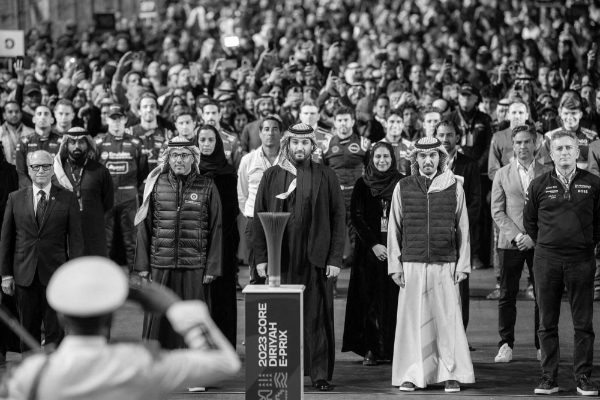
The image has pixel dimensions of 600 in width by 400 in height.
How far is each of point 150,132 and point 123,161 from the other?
69 centimetres

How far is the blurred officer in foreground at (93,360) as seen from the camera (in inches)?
147

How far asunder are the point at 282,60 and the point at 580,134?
940 cm

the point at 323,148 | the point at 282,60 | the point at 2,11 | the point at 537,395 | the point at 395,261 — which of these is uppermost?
the point at 2,11

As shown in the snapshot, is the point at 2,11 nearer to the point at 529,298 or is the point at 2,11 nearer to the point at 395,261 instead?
the point at 529,298

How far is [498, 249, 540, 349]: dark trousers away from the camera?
10234mm

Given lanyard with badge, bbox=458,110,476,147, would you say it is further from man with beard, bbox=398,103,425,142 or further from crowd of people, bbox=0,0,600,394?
man with beard, bbox=398,103,425,142

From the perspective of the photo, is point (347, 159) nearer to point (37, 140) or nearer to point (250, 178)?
point (250, 178)

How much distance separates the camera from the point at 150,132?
45.4 feet

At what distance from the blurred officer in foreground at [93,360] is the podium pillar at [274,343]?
13.5 feet

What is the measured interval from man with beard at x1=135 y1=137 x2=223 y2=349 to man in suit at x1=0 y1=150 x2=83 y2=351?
30.6 inches

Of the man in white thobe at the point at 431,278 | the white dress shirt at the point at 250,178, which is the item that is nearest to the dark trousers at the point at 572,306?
the man in white thobe at the point at 431,278

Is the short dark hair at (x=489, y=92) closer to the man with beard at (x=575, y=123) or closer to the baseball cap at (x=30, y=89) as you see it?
the man with beard at (x=575, y=123)

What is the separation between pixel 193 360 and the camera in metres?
4.02

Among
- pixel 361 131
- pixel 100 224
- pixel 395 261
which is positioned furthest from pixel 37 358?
pixel 361 131
